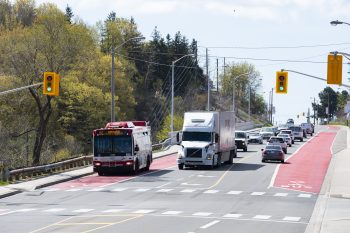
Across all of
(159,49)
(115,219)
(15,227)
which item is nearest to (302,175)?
(115,219)

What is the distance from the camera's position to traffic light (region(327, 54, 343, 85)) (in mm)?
36906

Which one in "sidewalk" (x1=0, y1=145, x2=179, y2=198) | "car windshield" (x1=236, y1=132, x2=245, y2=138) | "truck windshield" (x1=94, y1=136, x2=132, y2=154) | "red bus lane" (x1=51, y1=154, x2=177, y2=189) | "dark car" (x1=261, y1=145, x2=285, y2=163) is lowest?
"red bus lane" (x1=51, y1=154, x2=177, y2=189)

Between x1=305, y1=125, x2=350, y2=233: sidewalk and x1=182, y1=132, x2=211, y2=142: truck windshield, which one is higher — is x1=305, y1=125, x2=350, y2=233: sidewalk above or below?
below

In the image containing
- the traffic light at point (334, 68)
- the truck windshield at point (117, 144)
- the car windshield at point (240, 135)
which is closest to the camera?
the traffic light at point (334, 68)

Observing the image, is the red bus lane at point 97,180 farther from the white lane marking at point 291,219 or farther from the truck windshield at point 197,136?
the white lane marking at point 291,219

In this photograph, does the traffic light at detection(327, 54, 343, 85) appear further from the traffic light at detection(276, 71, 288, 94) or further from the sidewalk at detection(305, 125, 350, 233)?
the traffic light at detection(276, 71, 288, 94)

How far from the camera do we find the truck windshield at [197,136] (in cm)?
4869

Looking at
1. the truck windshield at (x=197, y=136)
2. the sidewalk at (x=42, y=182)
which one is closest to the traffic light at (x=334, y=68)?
the truck windshield at (x=197, y=136)

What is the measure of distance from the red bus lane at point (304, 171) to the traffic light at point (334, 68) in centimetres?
562

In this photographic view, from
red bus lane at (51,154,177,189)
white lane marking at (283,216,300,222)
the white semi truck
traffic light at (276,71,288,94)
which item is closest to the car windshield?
red bus lane at (51,154,177,189)

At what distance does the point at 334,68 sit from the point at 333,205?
29.4 feet

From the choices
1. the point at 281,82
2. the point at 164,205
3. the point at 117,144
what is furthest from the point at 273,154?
the point at 164,205

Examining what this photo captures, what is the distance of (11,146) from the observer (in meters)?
68.7

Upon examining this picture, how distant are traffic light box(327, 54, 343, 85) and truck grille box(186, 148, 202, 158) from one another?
13628 mm
